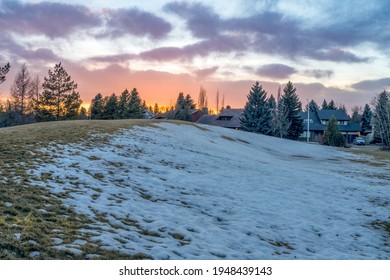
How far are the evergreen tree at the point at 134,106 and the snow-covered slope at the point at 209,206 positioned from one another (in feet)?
188

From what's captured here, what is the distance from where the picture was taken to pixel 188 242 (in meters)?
7.12

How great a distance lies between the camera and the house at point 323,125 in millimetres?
88188

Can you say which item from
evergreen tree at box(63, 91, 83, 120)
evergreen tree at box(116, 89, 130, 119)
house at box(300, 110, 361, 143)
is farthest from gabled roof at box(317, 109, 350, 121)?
evergreen tree at box(63, 91, 83, 120)

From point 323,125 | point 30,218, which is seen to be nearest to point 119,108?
point 323,125

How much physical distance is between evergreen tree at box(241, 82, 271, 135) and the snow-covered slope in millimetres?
46649

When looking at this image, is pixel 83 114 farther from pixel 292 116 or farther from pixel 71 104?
pixel 292 116

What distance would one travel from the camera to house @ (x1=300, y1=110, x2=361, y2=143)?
289 ft

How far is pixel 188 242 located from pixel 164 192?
4210 mm

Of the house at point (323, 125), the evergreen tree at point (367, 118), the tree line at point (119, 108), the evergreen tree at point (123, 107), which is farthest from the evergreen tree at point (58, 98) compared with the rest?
the evergreen tree at point (367, 118)

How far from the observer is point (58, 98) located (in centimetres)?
5897

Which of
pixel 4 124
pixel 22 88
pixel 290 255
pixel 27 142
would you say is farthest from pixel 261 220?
pixel 22 88

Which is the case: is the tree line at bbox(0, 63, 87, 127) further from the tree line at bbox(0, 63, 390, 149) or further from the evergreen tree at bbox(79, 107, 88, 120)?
the evergreen tree at bbox(79, 107, 88, 120)

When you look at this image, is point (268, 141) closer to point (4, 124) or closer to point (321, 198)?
point (321, 198)

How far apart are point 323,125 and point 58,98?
70.3 metres
